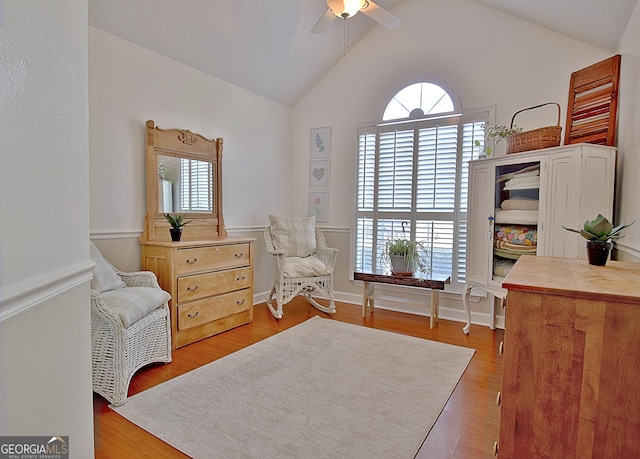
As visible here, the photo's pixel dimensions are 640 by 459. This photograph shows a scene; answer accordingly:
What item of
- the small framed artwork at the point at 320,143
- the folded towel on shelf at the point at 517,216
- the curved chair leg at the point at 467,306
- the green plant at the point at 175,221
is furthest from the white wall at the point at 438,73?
the green plant at the point at 175,221

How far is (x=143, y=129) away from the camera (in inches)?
121

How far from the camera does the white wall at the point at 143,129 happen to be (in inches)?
109

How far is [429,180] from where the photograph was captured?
3.79 meters

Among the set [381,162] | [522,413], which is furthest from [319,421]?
[381,162]

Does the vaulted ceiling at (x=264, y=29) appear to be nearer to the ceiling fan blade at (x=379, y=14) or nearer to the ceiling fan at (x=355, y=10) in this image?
the ceiling fan at (x=355, y=10)

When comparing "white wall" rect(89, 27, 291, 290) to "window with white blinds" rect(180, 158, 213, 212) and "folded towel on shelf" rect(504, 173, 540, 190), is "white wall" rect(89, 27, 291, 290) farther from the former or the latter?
"folded towel on shelf" rect(504, 173, 540, 190)

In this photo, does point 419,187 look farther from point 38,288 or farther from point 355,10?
point 38,288

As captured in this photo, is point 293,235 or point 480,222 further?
point 293,235

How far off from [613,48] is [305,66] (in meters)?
2.88

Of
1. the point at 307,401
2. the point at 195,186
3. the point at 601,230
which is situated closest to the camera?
the point at 601,230

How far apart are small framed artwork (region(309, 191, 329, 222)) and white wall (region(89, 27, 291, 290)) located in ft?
1.94

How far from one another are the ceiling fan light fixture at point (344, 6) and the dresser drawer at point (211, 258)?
83.0 inches

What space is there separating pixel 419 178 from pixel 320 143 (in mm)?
1377

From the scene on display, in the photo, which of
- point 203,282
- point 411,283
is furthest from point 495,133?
point 203,282
